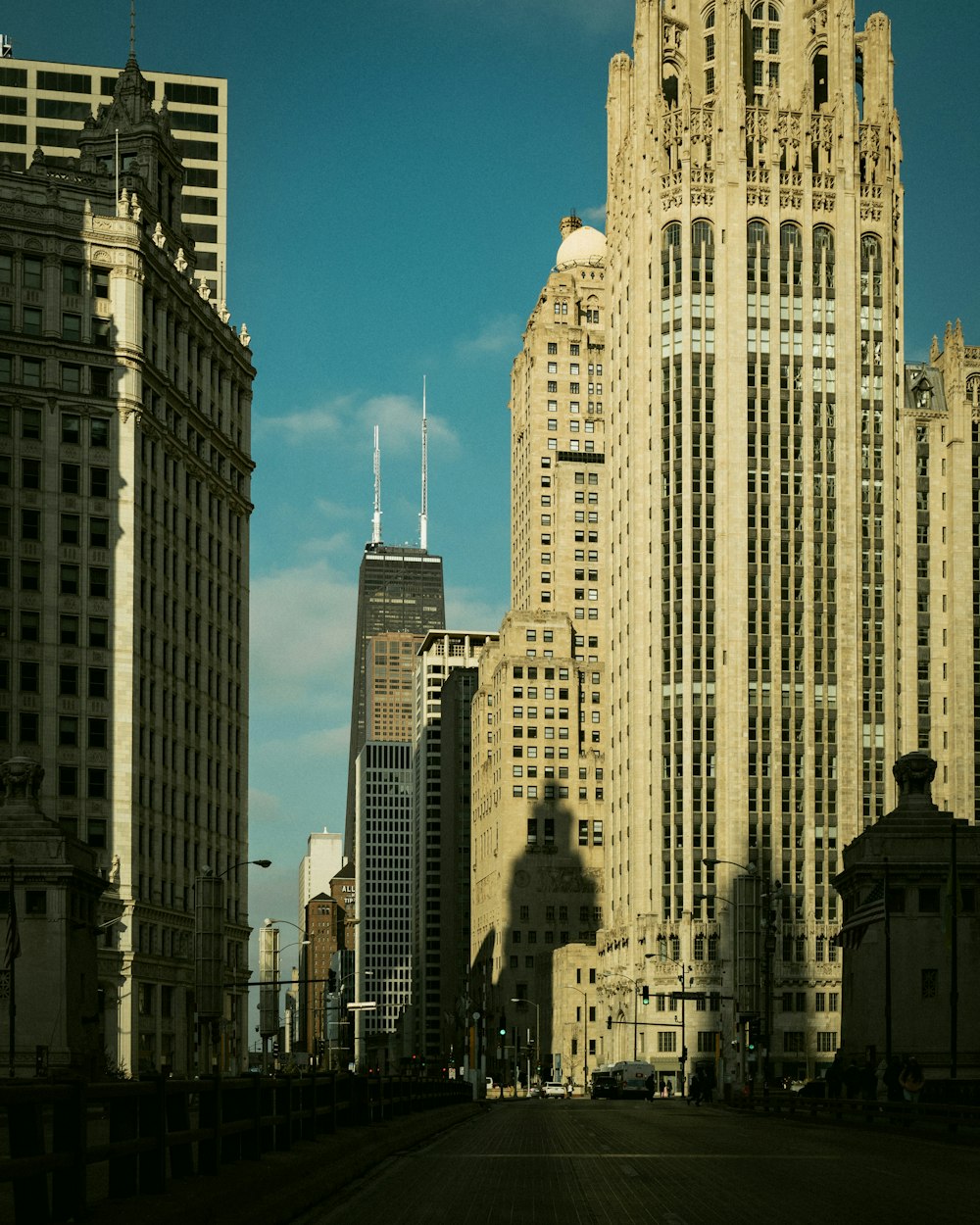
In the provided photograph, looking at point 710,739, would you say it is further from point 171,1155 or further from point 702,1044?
Answer: point 171,1155

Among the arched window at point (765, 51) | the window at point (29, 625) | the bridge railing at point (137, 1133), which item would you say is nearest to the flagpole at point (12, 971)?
the bridge railing at point (137, 1133)

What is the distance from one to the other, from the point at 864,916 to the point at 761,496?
9283 centimetres

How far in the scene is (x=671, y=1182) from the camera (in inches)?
949

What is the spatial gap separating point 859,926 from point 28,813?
31.6 meters

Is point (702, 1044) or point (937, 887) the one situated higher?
point (937, 887)

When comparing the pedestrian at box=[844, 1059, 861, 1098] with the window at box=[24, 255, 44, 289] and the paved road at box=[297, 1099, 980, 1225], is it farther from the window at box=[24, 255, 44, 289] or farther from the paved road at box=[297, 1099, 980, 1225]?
the window at box=[24, 255, 44, 289]

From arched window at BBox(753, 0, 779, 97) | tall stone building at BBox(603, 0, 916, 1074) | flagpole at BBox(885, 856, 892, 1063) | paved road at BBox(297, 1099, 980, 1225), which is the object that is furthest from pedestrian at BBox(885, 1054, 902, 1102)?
arched window at BBox(753, 0, 779, 97)

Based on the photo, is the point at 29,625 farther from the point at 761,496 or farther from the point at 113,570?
the point at 761,496

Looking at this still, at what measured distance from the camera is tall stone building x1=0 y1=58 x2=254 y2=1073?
335 ft

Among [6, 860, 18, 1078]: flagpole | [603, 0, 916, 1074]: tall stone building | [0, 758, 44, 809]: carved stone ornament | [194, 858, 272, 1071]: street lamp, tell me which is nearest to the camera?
[6, 860, 18, 1078]: flagpole

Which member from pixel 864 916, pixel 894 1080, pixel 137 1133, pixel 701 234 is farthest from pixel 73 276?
pixel 137 1133

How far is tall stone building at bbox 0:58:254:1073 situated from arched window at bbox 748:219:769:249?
65.0 metres

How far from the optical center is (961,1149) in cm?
3475

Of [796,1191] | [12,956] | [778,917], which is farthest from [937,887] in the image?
[778,917]
